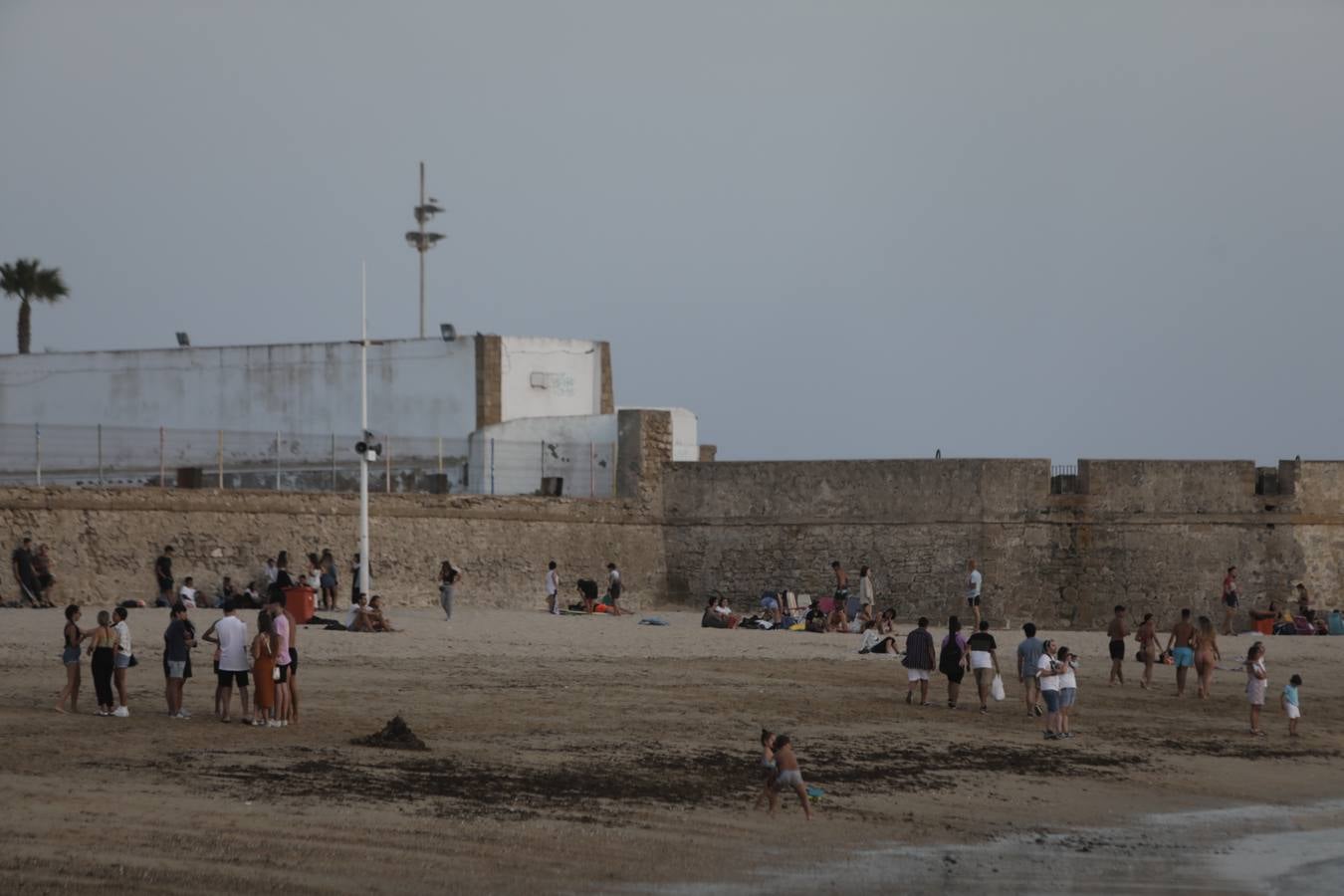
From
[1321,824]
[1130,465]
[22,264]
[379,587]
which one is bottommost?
[1321,824]

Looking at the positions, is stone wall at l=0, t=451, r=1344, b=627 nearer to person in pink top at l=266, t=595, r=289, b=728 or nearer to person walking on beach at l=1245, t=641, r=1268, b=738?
person walking on beach at l=1245, t=641, r=1268, b=738

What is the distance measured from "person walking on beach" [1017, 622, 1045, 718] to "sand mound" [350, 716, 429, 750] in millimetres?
7144

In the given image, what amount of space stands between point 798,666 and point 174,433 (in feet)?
50.6

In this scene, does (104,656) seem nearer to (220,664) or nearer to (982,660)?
(220,664)

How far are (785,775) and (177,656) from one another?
20.1 ft

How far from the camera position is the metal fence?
33094 millimetres

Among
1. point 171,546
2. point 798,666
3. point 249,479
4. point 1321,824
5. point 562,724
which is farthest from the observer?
point 249,479

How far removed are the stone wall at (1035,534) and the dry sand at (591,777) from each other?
840 centimetres

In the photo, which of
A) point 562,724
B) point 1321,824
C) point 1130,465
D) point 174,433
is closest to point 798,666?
point 562,724

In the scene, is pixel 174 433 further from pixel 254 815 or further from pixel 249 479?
pixel 254 815

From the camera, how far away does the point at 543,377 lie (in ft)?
123

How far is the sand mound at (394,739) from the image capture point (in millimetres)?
16562

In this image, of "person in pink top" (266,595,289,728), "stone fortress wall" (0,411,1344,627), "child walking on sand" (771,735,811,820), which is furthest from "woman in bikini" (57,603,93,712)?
"stone fortress wall" (0,411,1344,627)

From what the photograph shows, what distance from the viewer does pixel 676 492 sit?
Result: 1358 inches
